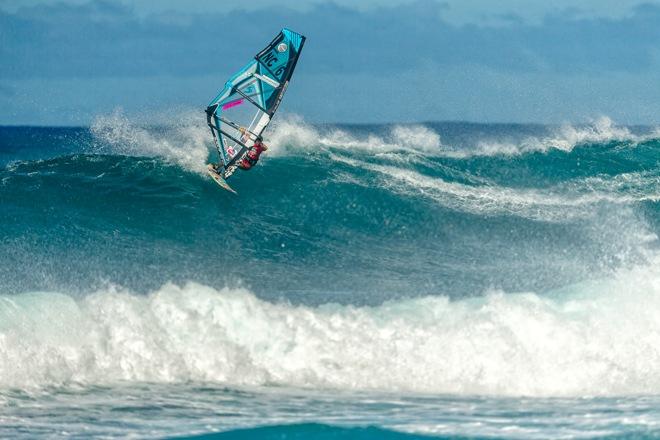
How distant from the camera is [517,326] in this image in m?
13.2

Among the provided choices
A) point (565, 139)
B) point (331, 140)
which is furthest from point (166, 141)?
point (565, 139)

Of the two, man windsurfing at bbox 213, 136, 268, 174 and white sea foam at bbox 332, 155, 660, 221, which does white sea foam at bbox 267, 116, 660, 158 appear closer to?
white sea foam at bbox 332, 155, 660, 221

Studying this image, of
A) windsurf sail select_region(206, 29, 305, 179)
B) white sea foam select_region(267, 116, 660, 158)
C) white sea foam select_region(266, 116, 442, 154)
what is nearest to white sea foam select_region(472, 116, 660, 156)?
white sea foam select_region(267, 116, 660, 158)

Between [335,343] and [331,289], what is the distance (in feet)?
9.67

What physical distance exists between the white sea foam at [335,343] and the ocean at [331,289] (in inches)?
1.4

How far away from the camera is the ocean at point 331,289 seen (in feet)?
34.6

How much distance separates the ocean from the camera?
10539mm

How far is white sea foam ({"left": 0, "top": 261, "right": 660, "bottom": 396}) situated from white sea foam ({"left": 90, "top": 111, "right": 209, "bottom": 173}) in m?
7.99

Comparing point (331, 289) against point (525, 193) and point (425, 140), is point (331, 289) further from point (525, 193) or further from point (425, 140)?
point (425, 140)

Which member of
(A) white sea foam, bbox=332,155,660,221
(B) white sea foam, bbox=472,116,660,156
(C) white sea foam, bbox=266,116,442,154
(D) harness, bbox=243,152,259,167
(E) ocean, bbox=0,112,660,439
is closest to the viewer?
(E) ocean, bbox=0,112,660,439

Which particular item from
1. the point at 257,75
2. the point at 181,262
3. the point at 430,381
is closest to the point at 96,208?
the point at 181,262

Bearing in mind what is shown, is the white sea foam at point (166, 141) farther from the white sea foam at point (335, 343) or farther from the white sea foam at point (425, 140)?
the white sea foam at point (335, 343)

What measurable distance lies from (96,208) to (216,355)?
24.6 feet

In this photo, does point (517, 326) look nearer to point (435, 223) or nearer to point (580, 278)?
point (580, 278)
